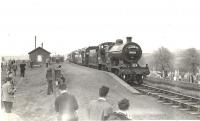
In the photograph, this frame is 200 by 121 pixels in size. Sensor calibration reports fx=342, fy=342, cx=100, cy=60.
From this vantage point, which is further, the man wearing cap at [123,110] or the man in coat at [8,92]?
the man in coat at [8,92]

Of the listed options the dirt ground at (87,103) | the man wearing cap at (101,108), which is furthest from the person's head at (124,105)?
the dirt ground at (87,103)

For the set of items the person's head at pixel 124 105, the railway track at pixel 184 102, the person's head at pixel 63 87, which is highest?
the person's head at pixel 63 87

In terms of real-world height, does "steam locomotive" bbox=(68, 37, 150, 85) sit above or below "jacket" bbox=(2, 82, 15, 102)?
above

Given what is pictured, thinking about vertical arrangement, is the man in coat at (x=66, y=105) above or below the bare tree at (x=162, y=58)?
below

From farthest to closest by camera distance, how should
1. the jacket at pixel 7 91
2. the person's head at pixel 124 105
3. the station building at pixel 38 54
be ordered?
1. the station building at pixel 38 54
2. the jacket at pixel 7 91
3. the person's head at pixel 124 105

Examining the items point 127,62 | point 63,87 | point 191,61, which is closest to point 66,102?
point 63,87

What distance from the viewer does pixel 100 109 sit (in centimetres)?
718

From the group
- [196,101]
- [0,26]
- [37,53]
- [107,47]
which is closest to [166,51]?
[37,53]

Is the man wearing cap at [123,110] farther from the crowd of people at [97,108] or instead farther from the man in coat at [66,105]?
the man in coat at [66,105]

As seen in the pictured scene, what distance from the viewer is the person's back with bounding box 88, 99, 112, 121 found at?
715 centimetres

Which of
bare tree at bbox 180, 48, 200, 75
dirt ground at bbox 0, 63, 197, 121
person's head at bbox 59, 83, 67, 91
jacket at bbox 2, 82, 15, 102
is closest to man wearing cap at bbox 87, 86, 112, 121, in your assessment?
person's head at bbox 59, 83, 67, 91

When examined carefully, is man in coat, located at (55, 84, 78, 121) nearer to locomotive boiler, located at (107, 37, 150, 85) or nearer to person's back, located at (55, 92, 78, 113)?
person's back, located at (55, 92, 78, 113)

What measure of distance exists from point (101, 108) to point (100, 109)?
1.2 inches

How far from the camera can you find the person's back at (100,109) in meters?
7.15
